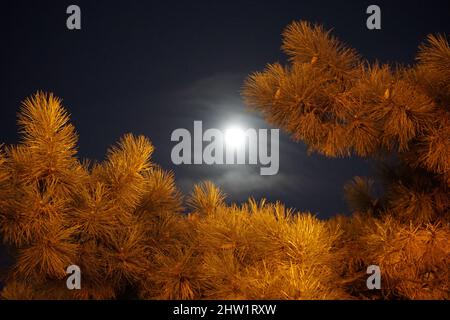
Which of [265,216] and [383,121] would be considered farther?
[383,121]

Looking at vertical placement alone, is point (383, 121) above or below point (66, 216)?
above

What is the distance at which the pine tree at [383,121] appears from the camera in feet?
7.27

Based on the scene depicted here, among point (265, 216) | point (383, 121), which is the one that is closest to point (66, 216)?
point (265, 216)

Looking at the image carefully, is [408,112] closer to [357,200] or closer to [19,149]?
[357,200]

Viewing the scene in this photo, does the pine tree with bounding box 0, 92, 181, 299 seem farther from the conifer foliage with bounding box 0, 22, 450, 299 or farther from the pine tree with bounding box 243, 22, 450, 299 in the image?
the pine tree with bounding box 243, 22, 450, 299

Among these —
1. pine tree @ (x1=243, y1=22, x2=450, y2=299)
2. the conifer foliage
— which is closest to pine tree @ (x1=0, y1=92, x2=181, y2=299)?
the conifer foliage

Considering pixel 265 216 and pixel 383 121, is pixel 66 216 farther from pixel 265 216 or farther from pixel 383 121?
pixel 383 121

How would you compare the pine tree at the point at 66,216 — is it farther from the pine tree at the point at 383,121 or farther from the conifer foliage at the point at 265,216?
the pine tree at the point at 383,121

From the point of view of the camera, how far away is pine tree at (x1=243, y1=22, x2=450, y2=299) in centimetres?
221

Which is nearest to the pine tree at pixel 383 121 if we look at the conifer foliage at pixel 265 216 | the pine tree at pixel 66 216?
the conifer foliage at pixel 265 216

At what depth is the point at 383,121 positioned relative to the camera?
2.22 metres

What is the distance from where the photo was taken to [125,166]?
7.72 ft

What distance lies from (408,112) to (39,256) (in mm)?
1411
